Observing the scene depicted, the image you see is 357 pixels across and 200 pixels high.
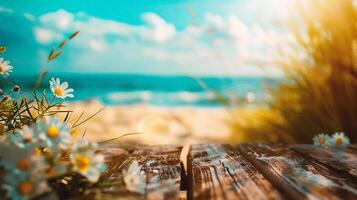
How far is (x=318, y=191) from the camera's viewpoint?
739mm

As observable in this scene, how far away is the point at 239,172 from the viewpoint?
0.89 metres

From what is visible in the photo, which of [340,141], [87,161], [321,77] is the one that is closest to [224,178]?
[87,161]

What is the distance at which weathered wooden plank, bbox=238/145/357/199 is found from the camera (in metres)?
0.73

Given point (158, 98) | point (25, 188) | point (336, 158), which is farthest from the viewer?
point (158, 98)

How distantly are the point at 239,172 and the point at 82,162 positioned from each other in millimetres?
402

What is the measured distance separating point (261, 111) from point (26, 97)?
1.70 meters

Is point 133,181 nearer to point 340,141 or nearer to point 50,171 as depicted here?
point 50,171

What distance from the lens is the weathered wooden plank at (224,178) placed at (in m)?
0.72

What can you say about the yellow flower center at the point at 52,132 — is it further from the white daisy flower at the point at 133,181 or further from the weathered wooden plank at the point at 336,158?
the weathered wooden plank at the point at 336,158

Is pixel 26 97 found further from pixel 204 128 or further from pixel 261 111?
pixel 204 128

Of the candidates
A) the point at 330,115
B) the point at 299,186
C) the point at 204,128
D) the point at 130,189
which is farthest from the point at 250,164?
the point at 204,128

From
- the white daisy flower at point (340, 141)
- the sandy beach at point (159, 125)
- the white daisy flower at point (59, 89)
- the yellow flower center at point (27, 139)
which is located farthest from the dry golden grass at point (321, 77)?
the sandy beach at point (159, 125)

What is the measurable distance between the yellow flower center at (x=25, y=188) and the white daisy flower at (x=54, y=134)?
0.08 meters

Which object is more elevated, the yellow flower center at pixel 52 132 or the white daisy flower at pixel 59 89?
the white daisy flower at pixel 59 89
